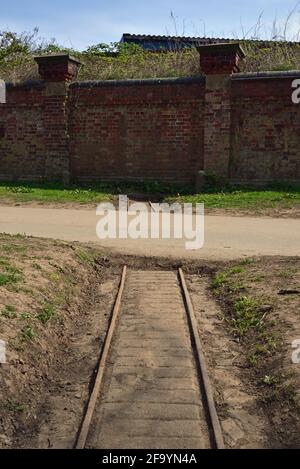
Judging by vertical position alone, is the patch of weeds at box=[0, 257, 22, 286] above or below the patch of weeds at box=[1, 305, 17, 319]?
above

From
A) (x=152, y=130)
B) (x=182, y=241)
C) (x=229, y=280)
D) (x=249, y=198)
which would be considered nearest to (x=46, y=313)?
(x=229, y=280)

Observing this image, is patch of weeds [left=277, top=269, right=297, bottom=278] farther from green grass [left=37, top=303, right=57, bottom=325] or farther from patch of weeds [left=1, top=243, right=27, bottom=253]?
patch of weeds [left=1, top=243, right=27, bottom=253]

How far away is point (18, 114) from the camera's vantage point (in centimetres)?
1503

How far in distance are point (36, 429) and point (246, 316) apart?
2732 millimetres

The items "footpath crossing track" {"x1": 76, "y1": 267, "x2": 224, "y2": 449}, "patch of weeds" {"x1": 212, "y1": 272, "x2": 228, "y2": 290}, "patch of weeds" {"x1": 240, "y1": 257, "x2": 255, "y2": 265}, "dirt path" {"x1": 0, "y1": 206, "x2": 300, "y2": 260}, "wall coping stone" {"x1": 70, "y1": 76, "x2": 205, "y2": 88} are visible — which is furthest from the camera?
"wall coping stone" {"x1": 70, "y1": 76, "x2": 205, "y2": 88}

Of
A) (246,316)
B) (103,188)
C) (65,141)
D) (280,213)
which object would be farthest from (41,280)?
(65,141)

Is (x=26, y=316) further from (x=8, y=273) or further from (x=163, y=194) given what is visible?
(x=163, y=194)

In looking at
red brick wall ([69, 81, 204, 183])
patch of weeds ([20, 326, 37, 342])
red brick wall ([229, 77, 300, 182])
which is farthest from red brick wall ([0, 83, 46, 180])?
patch of weeds ([20, 326, 37, 342])

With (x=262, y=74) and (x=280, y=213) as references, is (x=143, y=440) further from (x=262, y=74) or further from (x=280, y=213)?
(x=262, y=74)

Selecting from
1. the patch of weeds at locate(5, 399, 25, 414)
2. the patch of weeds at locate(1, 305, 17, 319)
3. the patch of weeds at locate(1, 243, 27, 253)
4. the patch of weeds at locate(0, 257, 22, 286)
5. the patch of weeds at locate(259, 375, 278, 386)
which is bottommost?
the patch of weeds at locate(5, 399, 25, 414)

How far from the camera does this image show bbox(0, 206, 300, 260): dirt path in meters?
8.05

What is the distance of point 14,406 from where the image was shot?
396 centimetres

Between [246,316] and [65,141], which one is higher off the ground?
[65,141]

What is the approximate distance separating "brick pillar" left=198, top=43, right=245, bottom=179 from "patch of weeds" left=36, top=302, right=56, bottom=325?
28.3ft
